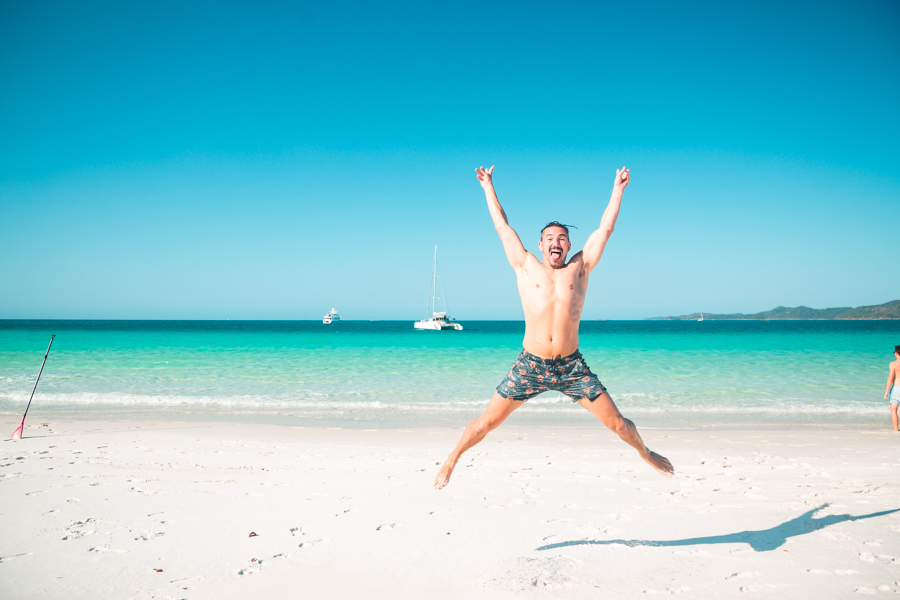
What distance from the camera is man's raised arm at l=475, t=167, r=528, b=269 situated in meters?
4.14

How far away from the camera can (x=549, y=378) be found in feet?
12.7

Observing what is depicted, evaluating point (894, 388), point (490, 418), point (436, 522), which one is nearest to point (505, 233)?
point (490, 418)

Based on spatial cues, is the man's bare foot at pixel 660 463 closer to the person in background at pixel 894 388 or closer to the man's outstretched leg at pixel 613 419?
the man's outstretched leg at pixel 613 419

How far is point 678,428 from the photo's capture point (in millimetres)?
10055

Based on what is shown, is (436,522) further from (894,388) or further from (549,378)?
(894,388)

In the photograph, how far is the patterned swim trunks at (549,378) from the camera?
384cm

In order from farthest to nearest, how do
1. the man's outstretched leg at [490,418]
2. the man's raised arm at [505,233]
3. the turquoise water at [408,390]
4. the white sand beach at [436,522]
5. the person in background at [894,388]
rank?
the turquoise water at [408,390], the person in background at [894,388], the man's raised arm at [505,233], the man's outstretched leg at [490,418], the white sand beach at [436,522]

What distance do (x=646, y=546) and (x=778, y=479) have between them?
3240mm

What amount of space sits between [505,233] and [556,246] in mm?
486

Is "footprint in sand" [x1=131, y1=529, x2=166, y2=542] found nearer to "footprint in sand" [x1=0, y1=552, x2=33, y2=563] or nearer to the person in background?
"footprint in sand" [x1=0, y1=552, x2=33, y2=563]

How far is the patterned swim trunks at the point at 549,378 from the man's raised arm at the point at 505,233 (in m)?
0.86

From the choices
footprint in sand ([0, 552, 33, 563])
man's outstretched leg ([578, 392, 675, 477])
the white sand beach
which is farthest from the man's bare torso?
footprint in sand ([0, 552, 33, 563])

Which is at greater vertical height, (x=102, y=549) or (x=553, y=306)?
(x=553, y=306)

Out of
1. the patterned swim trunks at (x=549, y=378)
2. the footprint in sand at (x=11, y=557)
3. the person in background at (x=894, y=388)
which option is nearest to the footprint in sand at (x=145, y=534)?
the footprint in sand at (x=11, y=557)
